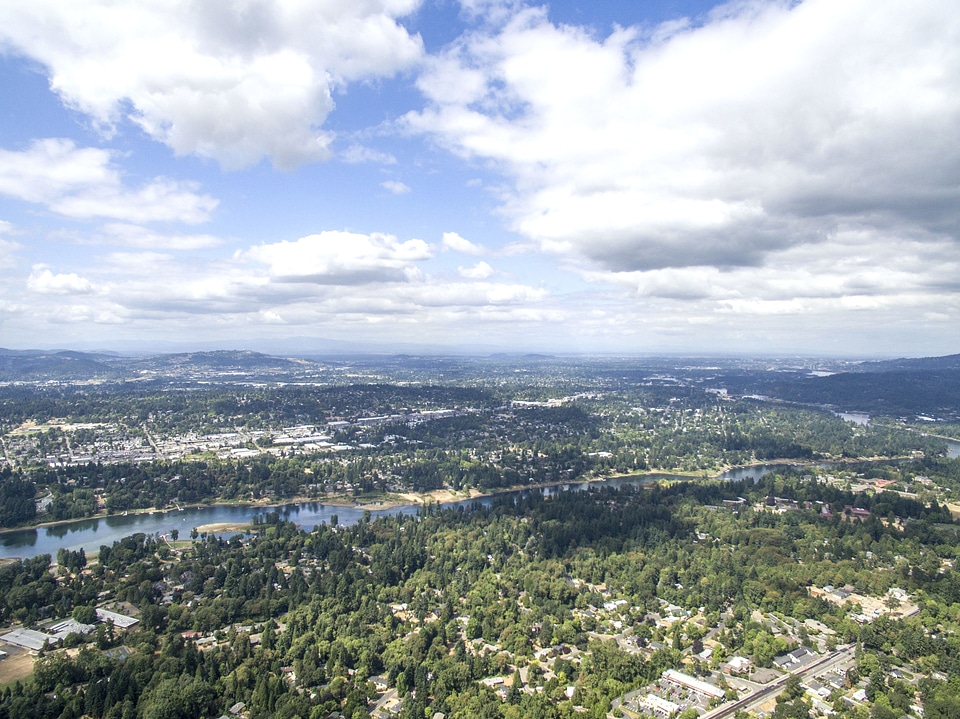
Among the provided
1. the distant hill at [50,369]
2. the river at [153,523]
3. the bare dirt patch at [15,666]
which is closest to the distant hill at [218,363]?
the distant hill at [50,369]

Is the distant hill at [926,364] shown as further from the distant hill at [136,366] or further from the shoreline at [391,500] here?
the distant hill at [136,366]

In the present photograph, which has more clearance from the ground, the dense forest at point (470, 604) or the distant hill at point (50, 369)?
the distant hill at point (50, 369)

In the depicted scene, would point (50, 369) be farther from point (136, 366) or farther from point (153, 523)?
point (153, 523)

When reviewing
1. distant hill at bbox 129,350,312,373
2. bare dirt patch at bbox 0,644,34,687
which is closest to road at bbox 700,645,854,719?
bare dirt patch at bbox 0,644,34,687

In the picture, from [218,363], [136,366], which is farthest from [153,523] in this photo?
[218,363]

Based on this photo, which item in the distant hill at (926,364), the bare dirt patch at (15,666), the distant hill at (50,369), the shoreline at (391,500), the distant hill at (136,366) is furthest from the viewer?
the distant hill at (926,364)

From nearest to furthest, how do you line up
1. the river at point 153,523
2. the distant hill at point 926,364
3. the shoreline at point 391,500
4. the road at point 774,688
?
the road at point 774,688 < the river at point 153,523 < the shoreline at point 391,500 < the distant hill at point 926,364

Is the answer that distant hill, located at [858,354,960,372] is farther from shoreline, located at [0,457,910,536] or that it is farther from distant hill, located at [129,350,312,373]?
distant hill, located at [129,350,312,373]

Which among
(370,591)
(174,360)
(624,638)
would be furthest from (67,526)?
(174,360)
